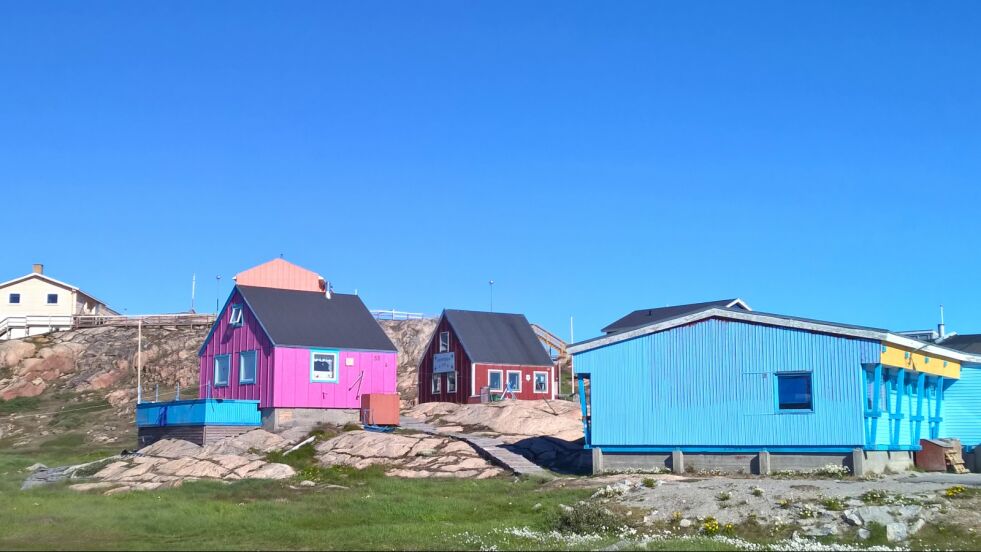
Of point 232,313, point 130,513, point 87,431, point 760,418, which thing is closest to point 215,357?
point 232,313

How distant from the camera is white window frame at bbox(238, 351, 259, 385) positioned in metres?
45.3

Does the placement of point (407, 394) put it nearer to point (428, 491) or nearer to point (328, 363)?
point (328, 363)

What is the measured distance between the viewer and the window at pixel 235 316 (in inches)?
1875

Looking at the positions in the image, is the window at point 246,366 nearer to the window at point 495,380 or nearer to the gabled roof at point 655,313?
the window at point 495,380

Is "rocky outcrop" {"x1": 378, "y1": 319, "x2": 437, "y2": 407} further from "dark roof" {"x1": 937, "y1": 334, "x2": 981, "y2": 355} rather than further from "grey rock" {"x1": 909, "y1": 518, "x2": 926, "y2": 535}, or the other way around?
"grey rock" {"x1": 909, "y1": 518, "x2": 926, "y2": 535}

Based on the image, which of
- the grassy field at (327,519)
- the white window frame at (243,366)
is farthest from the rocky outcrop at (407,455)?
the white window frame at (243,366)

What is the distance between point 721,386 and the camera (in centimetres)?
3200

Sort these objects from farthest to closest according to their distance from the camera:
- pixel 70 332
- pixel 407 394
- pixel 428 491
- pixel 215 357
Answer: pixel 70 332 → pixel 407 394 → pixel 215 357 → pixel 428 491

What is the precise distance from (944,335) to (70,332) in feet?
207

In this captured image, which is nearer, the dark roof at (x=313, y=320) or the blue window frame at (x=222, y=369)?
the dark roof at (x=313, y=320)

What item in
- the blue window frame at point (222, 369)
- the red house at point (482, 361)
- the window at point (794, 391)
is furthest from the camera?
the red house at point (482, 361)

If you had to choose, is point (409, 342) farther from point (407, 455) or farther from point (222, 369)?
point (407, 455)

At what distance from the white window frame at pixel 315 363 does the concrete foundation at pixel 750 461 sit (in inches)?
623

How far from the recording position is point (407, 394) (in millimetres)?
69062
